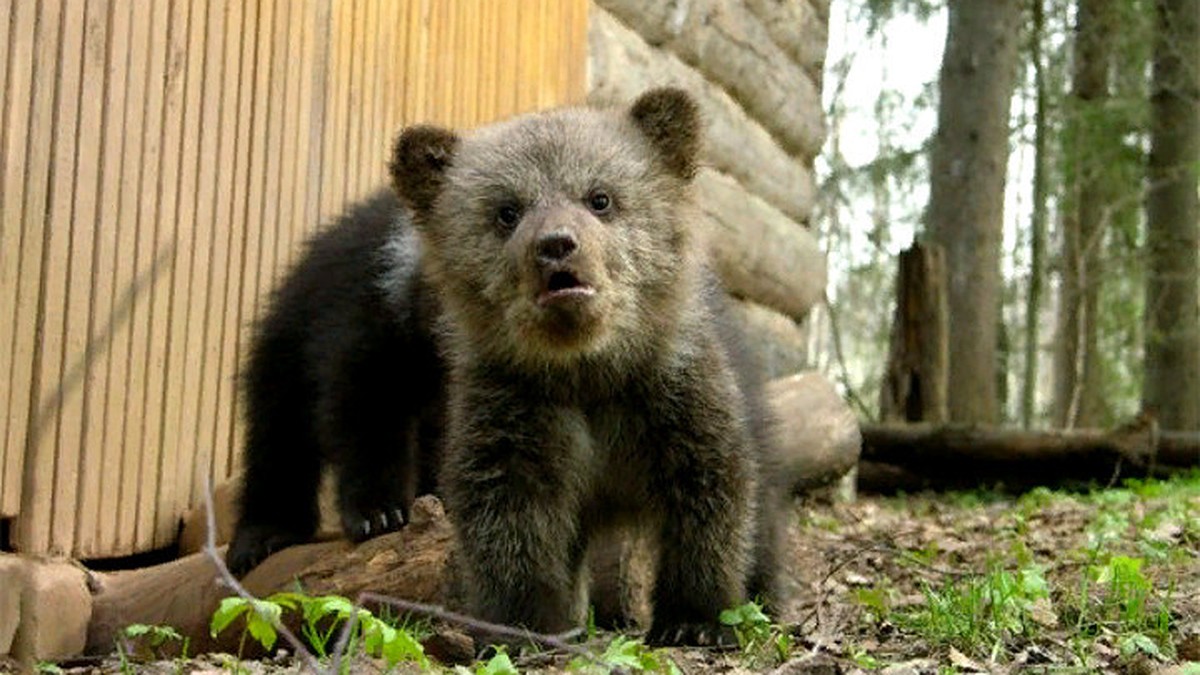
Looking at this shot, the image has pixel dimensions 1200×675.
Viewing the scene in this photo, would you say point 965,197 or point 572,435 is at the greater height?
point 965,197

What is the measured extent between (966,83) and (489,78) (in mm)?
9162

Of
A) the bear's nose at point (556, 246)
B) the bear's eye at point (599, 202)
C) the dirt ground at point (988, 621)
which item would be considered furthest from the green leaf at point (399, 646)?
the bear's eye at point (599, 202)

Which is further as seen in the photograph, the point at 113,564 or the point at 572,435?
the point at 113,564

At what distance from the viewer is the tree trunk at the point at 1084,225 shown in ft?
62.1

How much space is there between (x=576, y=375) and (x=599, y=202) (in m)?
0.58

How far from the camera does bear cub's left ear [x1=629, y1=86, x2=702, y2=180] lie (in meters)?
5.34

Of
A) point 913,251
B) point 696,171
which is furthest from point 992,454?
point 696,171

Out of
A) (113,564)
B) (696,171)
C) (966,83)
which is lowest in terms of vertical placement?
(113,564)

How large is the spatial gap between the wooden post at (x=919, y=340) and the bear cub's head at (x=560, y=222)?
350 inches

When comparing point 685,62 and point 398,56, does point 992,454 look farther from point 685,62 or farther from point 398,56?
point 398,56

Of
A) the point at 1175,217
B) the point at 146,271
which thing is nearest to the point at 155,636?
the point at 146,271

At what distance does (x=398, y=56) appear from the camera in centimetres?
707

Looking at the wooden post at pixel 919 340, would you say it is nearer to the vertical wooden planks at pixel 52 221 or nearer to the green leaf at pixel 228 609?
the vertical wooden planks at pixel 52 221

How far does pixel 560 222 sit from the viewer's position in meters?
4.75
